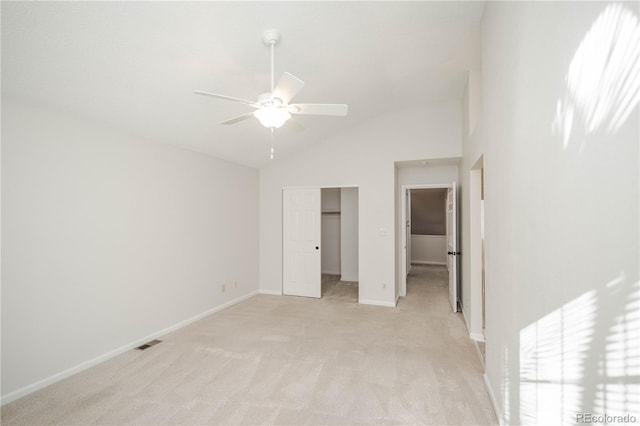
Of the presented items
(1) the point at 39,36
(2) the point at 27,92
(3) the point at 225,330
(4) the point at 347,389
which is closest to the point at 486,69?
(4) the point at 347,389

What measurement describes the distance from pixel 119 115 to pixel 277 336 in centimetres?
304

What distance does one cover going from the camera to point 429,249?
9.55 meters

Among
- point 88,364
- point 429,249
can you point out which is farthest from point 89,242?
point 429,249

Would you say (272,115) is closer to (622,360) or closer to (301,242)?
(622,360)

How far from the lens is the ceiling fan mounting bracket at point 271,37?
240cm

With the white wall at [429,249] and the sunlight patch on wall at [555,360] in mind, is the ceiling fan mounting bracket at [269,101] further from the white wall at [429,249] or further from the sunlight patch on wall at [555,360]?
the white wall at [429,249]

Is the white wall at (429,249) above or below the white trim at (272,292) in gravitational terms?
above

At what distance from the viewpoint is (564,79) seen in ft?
4.00

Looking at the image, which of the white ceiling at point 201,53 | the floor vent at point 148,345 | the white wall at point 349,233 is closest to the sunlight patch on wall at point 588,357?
the white ceiling at point 201,53

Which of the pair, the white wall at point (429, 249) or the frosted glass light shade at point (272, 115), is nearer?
the frosted glass light shade at point (272, 115)

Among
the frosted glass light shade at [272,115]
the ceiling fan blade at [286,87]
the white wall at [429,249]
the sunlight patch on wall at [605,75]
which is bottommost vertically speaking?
the white wall at [429,249]

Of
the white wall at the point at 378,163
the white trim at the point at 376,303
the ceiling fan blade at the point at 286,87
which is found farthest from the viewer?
the white trim at the point at 376,303

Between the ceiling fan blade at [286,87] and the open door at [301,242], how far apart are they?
345 cm

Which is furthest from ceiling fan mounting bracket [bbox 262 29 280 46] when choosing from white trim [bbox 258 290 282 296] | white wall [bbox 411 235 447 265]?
white wall [bbox 411 235 447 265]
